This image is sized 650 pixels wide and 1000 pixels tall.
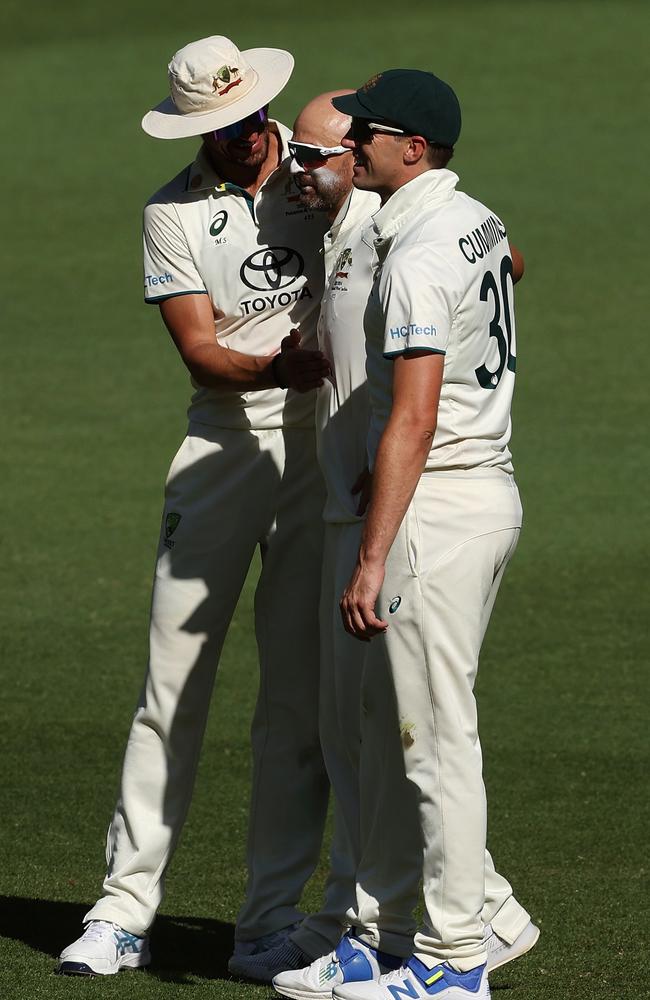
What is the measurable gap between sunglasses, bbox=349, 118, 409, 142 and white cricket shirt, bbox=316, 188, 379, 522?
39 centimetres

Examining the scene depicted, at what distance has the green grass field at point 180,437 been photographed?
5598 millimetres

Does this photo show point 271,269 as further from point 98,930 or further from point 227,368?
point 98,930

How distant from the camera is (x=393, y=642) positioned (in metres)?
4.11

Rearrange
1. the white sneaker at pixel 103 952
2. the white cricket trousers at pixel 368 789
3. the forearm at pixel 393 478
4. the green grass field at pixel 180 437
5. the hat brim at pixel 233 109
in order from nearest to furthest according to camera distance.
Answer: the forearm at pixel 393 478 → the white cricket trousers at pixel 368 789 → the white sneaker at pixel 103 952 → the hat brim at pixel 233 109 → the green grass field at pixel 180 437

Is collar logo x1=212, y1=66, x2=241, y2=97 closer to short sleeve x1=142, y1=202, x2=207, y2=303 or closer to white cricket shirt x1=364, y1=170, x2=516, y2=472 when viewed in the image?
short sleeve x1=142, y1=202, x2=207, y2=303

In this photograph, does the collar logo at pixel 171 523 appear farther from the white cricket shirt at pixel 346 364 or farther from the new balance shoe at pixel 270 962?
the new balance shoe at pixel 270 962

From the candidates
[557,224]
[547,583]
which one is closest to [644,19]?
[557,224]

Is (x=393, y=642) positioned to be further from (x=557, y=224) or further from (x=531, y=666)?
(x=557, y=224)

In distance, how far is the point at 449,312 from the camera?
3.98 meters

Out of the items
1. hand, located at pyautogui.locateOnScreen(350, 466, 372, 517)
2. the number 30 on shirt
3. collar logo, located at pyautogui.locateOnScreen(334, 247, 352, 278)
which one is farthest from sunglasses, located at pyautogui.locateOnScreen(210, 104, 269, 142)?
hand, located at pyautogui.locateOnScreen(350, 466, 372, 517)

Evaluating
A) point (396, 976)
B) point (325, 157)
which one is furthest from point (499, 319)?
point (396, 976)

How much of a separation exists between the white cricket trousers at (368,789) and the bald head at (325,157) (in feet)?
3.07

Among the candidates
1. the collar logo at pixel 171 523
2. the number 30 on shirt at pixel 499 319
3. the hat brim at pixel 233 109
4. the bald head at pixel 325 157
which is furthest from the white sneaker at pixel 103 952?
the hat brim at pixel 233 109

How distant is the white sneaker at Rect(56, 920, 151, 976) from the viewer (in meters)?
4.73
